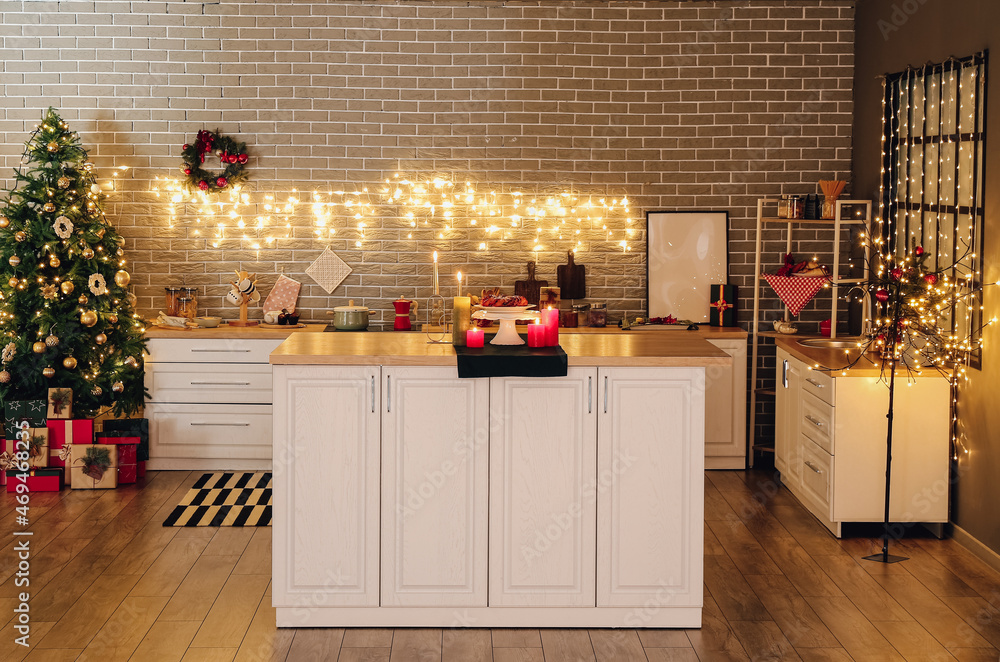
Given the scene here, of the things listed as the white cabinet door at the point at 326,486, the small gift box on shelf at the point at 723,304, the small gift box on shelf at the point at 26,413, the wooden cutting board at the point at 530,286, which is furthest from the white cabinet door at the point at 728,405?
the small gift box on shelf at the point at 26,413

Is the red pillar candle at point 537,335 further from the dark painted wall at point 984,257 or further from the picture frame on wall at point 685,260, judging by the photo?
the picture frame on wall at point 685,260

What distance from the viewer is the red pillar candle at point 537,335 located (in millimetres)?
3969

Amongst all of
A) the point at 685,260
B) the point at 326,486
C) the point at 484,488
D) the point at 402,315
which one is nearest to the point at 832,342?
the point at 685,260

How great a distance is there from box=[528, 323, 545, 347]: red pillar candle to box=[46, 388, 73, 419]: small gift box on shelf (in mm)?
3228

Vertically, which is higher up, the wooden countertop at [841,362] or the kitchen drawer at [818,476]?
the wooden countertop at [841,362]

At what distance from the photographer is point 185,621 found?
12.5 ft

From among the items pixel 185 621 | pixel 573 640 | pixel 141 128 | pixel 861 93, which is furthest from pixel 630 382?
pixel 141 128

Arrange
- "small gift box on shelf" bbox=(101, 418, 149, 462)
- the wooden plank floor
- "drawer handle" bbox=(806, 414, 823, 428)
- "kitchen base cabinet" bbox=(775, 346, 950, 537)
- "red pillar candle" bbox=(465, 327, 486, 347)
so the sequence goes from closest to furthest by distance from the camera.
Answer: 1. the wooden plank floor
2. "red pillar candle" bbox=(465, 327, 486, 347)
3. "kitchen base cabinet" bbox=(775, 346, 950, 537)
4. "drawer handle" bbox=(806, 414, 823, 428)
5. "small gift box on shelf" bbox=(101, 418, 149, 462)

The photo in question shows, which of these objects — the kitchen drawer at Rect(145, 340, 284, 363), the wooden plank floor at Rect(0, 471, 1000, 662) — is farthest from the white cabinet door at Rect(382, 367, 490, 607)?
the kitchen drawer at Rect(145, 340, 284, 363)

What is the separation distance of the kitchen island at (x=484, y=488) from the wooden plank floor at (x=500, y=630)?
18cm

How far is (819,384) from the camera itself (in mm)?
5039

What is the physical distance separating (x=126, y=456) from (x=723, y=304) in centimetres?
390

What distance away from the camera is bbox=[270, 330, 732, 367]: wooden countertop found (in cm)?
368

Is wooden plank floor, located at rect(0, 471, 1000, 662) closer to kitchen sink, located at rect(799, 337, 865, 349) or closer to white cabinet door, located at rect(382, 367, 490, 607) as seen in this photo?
white cabinet door, located at rect(382, 367, 490, 607)
